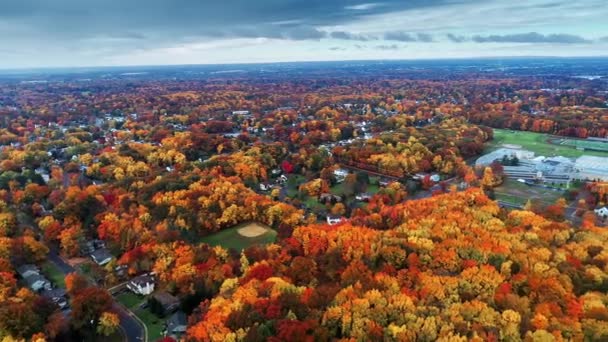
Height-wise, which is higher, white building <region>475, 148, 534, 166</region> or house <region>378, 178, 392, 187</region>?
white building <region>475, 148, 534, 166</region>

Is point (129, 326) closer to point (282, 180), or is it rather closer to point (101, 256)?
point (101, 256)

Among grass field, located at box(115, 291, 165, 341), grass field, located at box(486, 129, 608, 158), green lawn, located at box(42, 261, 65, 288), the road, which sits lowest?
the road

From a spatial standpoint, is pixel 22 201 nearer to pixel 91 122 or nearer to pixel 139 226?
pixel 139 226

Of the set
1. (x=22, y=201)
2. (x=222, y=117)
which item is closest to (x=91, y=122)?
(x=222, y=117)

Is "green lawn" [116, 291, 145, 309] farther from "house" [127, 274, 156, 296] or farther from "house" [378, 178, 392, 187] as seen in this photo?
"house" [378, 178, 392, 187]

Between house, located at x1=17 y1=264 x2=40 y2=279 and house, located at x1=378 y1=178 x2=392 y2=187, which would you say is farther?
house, located at x1=378 y1=178 x2=392 y2=187

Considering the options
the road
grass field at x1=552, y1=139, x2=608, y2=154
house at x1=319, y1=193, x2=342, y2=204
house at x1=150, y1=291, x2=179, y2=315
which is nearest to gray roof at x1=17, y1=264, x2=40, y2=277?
the road

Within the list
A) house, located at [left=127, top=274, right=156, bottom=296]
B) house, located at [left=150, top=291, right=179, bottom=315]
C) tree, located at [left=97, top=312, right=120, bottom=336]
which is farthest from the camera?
house, located at [left=127, top=274, right=156, bottom=296]

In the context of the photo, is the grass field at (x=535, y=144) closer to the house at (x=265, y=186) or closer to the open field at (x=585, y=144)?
the open field at (x=585, y=144)

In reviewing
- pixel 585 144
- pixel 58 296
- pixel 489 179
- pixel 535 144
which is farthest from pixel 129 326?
pixel 585 144
